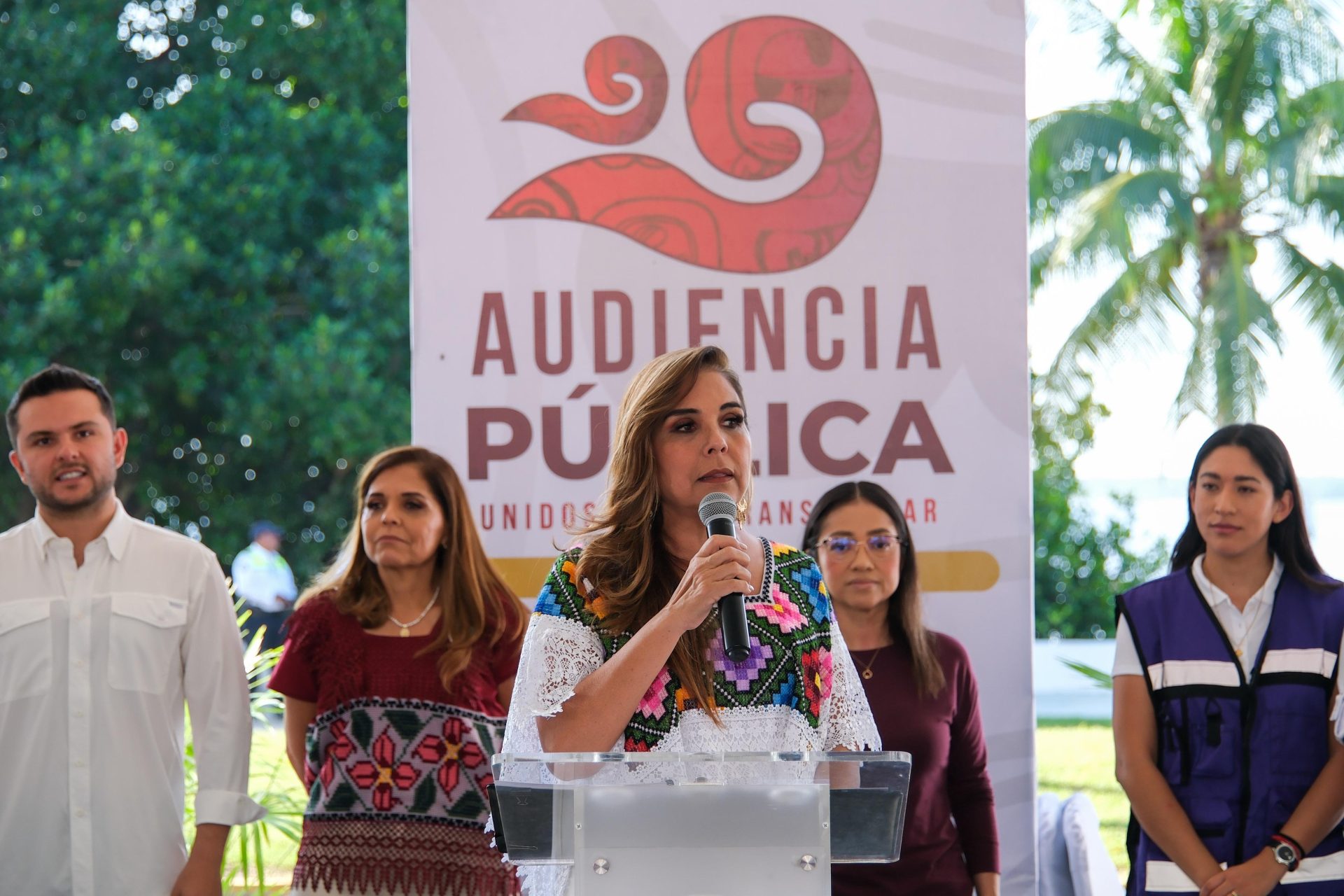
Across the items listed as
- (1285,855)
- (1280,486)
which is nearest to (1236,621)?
(1280,486)

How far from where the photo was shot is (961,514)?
3955 millimetres

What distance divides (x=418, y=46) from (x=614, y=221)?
2.43 feet

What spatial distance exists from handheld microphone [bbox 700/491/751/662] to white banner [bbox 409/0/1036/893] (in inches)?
71.5

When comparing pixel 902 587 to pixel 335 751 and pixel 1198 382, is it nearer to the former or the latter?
pixel 335 751

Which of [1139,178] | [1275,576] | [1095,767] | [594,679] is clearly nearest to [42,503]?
[594,679]

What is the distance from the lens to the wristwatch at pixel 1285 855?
319 centimetres

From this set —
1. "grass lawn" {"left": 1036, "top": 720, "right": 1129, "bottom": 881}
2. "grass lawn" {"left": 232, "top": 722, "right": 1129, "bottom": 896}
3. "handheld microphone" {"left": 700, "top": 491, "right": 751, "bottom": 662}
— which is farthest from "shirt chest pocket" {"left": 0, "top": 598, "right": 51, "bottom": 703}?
"grass lawn" {"left": 1036, "top": 720, "right": 1129, "bottom": 881}

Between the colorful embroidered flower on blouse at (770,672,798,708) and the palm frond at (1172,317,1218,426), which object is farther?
the palm frond at (1172,317,1218,426)

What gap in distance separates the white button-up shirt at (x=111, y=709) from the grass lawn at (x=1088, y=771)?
17.6 feet

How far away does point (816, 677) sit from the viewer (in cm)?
237

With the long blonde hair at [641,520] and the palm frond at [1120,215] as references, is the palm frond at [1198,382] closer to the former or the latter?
the palm frond at [1120,215]

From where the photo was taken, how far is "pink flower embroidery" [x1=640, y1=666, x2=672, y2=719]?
7.30 ft

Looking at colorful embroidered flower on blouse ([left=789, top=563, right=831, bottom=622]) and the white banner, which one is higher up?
the white banner

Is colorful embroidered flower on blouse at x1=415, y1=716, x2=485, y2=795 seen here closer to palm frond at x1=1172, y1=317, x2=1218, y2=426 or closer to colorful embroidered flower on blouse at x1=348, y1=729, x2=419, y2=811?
colorful embroidered flower on blouse at x1=348, y1=729, x2=419, y2=811
